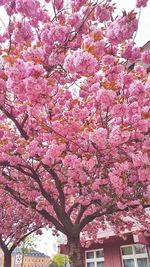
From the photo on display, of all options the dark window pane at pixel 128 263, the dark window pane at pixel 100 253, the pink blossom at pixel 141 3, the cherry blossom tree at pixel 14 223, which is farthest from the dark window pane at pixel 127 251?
the pink blossom at pixel 141 3

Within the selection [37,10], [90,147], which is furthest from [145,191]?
[37,10]

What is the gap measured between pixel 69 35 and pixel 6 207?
8.34 m

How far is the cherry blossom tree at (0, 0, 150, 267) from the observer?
13.4 ft

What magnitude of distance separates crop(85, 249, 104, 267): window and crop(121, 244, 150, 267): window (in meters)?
1.60

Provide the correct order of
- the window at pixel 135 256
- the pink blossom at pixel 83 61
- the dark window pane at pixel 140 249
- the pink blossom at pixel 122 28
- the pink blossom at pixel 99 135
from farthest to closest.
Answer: the dark window pane at pixel 140 249, the window at pixel 135 256, the pink blossom at pixel 99 135, the pink blossom at pixel 122 28, the pink blossom at pixel 83 61

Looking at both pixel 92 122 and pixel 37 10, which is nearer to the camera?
pixel 37 10

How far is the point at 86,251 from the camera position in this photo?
13.6 metres

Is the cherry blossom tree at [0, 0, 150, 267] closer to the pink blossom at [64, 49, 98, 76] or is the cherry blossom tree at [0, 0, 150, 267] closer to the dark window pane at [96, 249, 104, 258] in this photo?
the pink blossom at [64, 49, 98, 76]

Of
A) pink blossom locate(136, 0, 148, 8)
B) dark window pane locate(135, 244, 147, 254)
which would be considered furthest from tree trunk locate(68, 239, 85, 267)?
dark window pane locate(135, 244, 147, 254)

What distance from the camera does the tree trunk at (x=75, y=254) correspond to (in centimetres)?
540

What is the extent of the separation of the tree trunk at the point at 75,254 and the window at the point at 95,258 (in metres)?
7.52

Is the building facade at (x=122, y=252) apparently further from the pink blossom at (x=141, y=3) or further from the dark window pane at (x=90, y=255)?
the pink blossom at (x=141, y=3)

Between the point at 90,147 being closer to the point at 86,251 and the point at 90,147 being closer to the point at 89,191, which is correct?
the point at 89,191

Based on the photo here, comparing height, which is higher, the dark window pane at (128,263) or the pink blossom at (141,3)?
the pink blossom at (141,3)
